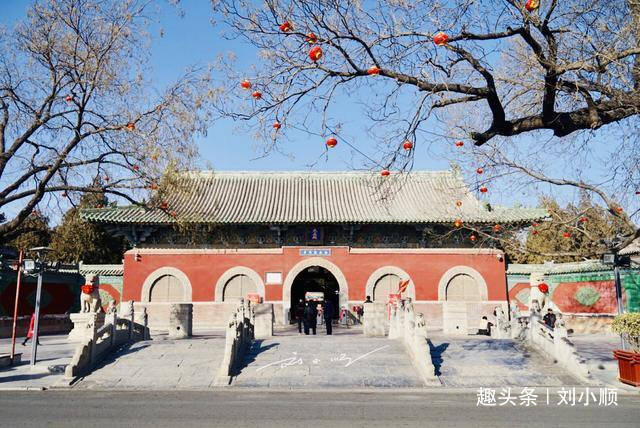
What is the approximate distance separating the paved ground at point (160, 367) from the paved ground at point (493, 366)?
4.76 meters

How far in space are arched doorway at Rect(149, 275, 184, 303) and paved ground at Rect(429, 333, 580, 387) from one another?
11.8 meters

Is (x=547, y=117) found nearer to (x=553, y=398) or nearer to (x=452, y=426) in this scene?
(x=452, y=426)

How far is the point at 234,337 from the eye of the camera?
1009 cm

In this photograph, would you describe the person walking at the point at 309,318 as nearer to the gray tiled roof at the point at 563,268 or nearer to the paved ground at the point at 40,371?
the paved ground at the point at 40,371

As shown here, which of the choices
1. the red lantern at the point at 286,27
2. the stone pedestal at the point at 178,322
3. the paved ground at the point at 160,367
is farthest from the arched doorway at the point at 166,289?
the red lantern at the point at 286,27

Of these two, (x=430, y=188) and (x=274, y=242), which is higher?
(x=430, y=188)

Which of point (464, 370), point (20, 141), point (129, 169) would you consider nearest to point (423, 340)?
point (464, 370)

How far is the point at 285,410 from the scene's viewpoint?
704 cm

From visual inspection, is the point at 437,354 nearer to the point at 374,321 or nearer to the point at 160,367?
the point at 374,321

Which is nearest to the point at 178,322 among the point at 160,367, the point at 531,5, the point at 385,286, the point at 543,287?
the point at 160,367

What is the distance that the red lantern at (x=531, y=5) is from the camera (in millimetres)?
5035

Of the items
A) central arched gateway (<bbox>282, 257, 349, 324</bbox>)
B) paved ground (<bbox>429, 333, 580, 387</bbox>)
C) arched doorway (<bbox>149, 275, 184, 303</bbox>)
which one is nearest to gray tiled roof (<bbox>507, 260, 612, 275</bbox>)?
paved ground (<bbox>429, 333, 580, 387</bbox>)

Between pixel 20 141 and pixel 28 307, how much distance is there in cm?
1186

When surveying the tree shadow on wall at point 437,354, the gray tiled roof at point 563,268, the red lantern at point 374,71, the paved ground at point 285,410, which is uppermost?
the red lantern at point 374,71
